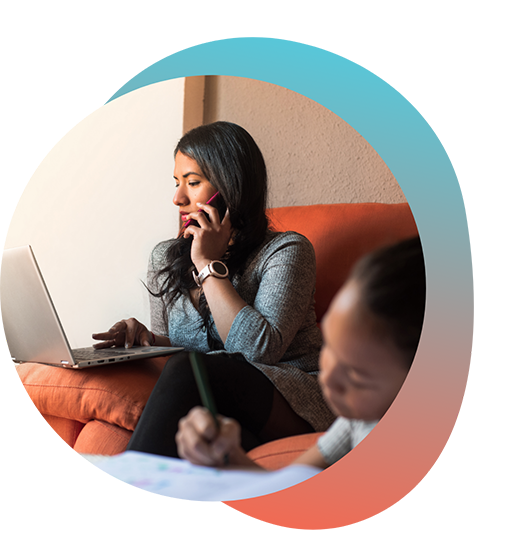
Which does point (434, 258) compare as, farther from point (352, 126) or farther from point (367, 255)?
point (352, 126)

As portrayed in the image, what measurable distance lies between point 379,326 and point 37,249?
68 cm

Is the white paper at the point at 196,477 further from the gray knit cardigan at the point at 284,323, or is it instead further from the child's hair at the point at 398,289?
the child's hair at the point at 398,289

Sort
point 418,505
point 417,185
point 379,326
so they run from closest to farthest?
point 379,326, point 417,185, point 418,505

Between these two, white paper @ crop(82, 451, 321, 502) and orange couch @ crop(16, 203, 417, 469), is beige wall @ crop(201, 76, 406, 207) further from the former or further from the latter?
white paper @ crop(82, 451, 321, 502)

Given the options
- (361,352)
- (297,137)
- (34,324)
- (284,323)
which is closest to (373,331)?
(361,352)

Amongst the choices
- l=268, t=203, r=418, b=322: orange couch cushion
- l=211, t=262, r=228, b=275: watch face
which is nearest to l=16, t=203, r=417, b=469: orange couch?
l=268, t=203, r=418, b=322: orange couch cushion

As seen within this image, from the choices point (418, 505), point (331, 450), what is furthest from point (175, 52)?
point (418, 505)

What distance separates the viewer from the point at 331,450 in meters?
1.12

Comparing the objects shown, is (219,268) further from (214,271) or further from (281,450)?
(281,450)

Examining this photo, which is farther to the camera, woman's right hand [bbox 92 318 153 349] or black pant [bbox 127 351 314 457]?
woman's right hand [bbox 92 318 153 349]

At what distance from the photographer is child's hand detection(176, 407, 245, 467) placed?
41.9 inches

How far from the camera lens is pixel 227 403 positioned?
1061 mm

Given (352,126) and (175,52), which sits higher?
(175,52)

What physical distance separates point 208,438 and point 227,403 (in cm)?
7
